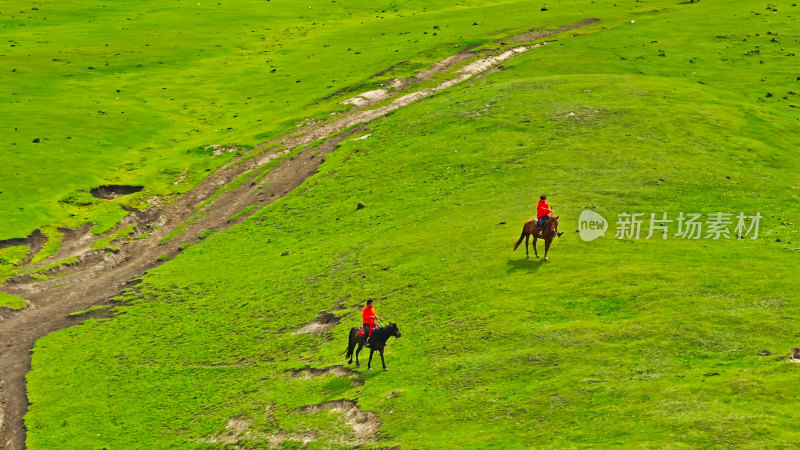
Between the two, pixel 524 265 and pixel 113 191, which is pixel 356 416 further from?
pixel 113 191

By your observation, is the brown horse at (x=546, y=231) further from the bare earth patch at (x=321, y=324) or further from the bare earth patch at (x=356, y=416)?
the bare earth patch at (x=356, y=416)

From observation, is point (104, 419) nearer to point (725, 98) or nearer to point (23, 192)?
point (23, 192)

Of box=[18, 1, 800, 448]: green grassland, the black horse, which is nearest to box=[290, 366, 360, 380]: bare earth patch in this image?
box=[18, 1, 800, 448]: green grassland

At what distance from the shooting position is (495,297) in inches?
1399

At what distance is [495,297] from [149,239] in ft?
116

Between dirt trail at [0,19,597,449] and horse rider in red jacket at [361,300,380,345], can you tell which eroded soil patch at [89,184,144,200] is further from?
horse rider in red jacket at [361,300,380,345]

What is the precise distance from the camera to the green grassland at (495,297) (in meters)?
26.8

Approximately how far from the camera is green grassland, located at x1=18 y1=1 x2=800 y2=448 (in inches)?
1053

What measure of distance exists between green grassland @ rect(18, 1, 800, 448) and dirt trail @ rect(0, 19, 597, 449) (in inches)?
61.9

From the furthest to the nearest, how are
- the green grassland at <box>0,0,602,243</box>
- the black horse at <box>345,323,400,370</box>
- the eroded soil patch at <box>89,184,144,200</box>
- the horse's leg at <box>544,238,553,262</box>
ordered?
the green grassland at <box>0,0,602,243</box> < the eroded soil patch at <box>89,184,144,200</box> < the horse's leg at <box>544,238,553,262</box> < the black horse at <box>345,323,400,370</box>

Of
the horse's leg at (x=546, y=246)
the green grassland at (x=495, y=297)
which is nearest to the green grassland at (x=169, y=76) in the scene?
the green grassland at (x=495, y=297)

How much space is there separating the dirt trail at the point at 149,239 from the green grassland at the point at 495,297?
5.16ft

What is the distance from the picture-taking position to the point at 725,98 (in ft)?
217

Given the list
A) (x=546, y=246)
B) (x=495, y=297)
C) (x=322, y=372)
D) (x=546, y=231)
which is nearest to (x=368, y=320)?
(x=322, y=372)
